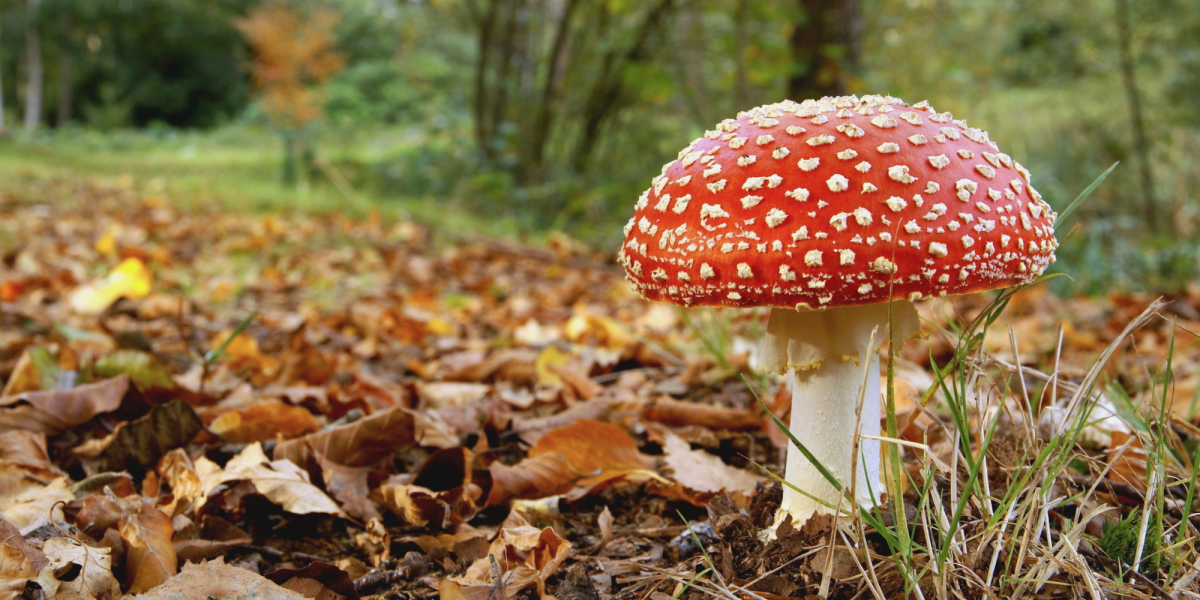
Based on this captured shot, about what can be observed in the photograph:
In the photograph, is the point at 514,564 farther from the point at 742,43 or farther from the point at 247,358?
the point at 742,43

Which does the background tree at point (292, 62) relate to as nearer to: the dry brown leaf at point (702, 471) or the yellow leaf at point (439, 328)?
the yellow leaf at point (439, 328)

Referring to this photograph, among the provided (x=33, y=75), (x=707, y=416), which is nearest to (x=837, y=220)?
(x=707, y=416)

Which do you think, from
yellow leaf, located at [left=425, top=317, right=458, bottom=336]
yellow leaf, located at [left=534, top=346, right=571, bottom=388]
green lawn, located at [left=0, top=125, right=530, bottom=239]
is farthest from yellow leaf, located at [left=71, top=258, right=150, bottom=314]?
green lawn, located at [left=0, top=125, right=530, bottom=239]

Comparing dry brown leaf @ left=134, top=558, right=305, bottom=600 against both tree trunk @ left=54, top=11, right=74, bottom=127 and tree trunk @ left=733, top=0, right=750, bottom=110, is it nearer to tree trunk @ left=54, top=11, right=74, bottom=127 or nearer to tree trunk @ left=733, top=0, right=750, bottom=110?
tree trunk @ left=733, top=0, right=750, bottom=110

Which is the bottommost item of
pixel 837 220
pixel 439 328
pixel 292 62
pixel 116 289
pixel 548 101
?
pixel 439 328

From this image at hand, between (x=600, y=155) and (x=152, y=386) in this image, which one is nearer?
(x=152, y=386)

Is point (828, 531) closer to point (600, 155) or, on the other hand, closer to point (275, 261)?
point (275, 261)

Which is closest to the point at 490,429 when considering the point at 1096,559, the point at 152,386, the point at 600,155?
the point at 152,386
